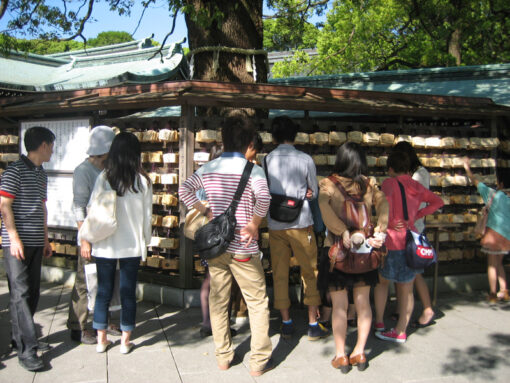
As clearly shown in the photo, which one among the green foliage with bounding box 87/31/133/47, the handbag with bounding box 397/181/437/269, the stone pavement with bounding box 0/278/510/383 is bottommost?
the stone pavement with bounding box 0/278/510/383

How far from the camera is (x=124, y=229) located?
13.2ft

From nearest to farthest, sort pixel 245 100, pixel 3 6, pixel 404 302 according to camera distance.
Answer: pixel 404 302
pixel 245 100
pixel 3 6

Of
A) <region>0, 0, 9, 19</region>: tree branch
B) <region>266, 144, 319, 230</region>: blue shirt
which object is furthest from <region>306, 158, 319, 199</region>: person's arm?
<region>0, 0, 9, 19</region>: tree branch

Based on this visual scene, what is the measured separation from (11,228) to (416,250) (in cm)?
361

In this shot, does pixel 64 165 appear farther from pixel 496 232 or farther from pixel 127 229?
pixel 496 232

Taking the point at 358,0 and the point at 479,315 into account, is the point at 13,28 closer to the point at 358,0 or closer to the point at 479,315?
the point at 358,0

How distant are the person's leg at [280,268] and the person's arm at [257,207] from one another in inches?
35.4

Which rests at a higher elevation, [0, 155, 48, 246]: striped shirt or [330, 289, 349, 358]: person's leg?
[0, 155, 48, 246]: striped shirt

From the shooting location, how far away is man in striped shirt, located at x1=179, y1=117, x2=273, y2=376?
3.74m

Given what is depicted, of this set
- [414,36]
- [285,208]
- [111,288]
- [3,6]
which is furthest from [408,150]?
[414,36]

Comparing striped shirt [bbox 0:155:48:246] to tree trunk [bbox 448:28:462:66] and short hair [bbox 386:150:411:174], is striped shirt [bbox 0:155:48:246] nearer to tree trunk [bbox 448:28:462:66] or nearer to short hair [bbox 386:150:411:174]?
short hair [bbox 386:150:411:174]

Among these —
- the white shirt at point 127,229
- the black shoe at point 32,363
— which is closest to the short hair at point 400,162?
the white shirt at point 127,229

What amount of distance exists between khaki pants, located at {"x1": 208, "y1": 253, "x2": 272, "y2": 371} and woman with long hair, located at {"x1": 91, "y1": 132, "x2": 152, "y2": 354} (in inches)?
29.0

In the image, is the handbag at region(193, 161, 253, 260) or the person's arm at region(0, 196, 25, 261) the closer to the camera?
the handbag at region(193, 161, 253, 260)
